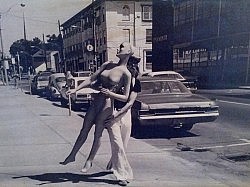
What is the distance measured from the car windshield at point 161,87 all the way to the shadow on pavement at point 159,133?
814 mm

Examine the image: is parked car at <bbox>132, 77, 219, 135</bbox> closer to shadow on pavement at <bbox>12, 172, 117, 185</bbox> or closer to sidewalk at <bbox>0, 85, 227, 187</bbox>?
sidewalk at <bbox>0, 85, 227, 187</bbox>

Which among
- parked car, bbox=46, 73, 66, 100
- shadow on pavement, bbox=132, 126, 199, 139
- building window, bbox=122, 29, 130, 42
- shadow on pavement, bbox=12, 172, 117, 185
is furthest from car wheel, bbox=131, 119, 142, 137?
parked car, bbox=46, 73, 66, 100

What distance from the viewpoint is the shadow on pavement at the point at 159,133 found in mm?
7219

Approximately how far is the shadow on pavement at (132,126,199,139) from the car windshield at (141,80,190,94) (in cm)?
81

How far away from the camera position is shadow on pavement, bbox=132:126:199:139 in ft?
23.7

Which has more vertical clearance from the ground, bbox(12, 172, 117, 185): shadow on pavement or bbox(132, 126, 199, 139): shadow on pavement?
bbox(12, 172, 117, 185): shadow on pavement

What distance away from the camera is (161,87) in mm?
7453

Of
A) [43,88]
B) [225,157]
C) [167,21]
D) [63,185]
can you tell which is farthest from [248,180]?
[167,21]

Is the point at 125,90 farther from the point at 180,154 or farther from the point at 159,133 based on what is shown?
the point at 159,133

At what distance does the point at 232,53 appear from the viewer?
2491cm

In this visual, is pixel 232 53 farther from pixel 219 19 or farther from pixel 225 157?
pixel 225 157

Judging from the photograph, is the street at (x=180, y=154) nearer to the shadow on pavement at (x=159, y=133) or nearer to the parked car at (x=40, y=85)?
the shadow on pavement at (x=159, y=133)

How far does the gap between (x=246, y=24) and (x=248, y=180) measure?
1761cm

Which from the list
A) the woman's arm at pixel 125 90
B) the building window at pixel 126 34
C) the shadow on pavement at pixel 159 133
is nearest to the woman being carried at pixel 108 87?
the woman's arm at pixel 125 90
